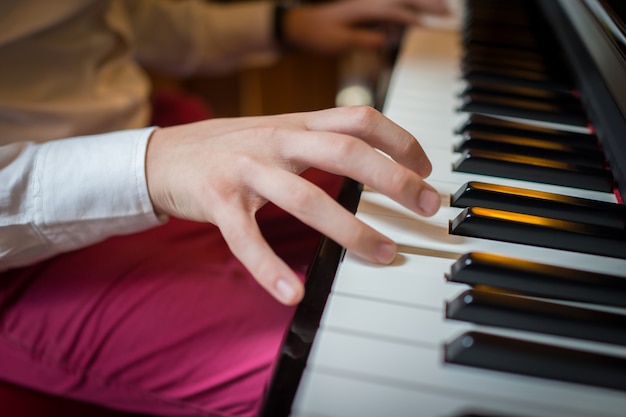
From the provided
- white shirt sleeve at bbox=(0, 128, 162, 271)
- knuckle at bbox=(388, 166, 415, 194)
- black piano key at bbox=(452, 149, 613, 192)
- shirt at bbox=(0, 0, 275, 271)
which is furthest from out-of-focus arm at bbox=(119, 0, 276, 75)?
knuckle at bbox=(388, 166, 415, 194)

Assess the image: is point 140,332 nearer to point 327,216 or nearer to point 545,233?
point 327,216

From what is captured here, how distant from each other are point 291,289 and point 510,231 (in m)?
0.21

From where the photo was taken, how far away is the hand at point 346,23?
1.18 meters

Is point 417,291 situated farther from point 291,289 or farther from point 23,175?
point 23,175

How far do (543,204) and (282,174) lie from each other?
0.83 feet

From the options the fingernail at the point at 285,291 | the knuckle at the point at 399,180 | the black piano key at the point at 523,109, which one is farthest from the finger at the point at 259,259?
the black piano key at the point at 523,109

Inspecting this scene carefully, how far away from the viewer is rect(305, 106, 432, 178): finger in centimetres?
54

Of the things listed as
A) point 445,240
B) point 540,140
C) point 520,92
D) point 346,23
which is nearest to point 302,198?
point 445,240

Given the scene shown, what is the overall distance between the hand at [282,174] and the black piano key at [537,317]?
3.3 inches

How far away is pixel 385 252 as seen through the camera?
1.65 ft

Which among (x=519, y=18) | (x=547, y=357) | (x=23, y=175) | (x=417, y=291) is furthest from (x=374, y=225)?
(x=519, y=18)

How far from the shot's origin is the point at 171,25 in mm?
1185

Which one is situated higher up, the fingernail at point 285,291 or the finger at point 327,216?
the finger at point 327,216

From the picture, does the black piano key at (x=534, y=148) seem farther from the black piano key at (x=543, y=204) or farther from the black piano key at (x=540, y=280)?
the black piano key at (x=540, y=280)
